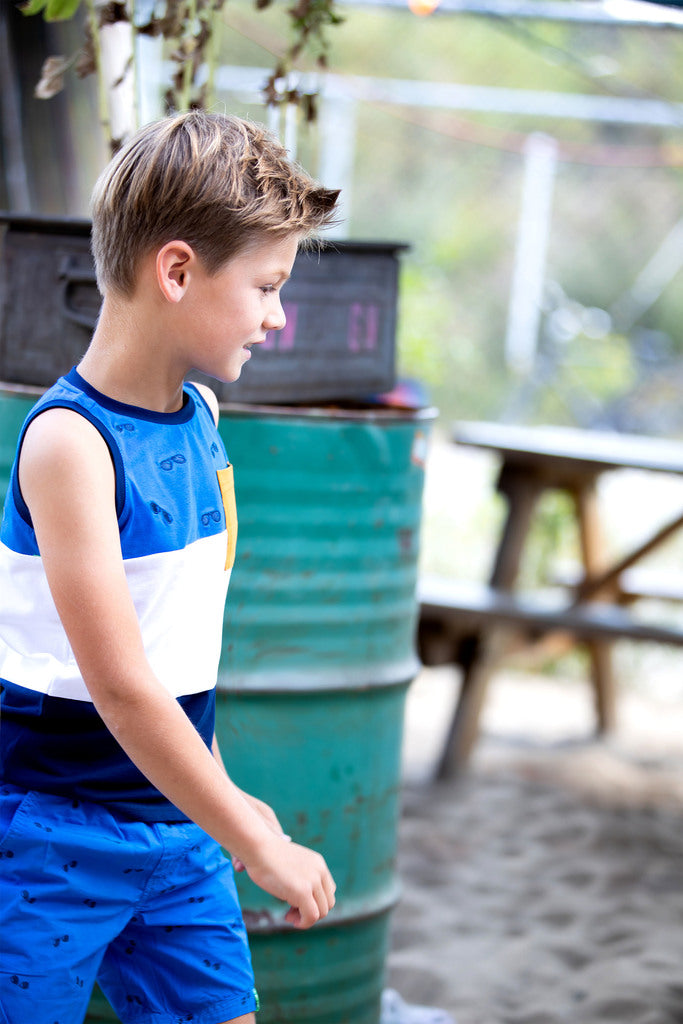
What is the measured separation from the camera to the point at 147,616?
3.54 ft

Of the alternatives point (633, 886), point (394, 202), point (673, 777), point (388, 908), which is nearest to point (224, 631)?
point (388, 908)

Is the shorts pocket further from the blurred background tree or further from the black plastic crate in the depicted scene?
the blurred background tree

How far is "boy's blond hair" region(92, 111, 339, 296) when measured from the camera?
101 cm

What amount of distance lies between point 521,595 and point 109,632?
307 centimetres

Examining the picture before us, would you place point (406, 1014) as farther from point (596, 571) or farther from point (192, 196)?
point (596, 571)

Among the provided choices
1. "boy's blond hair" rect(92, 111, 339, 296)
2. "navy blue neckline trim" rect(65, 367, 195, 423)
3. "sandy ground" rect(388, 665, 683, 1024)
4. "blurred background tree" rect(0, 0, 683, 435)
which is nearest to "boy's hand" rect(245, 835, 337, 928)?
"navy blue neckline trim" rect(65, 367, 195, 423)

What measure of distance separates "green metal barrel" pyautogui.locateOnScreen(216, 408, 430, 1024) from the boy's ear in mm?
647

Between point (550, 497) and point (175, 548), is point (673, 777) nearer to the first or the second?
point (550, 497)

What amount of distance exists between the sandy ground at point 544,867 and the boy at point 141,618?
130cm

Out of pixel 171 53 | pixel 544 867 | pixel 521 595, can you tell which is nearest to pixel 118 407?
pixel 171 53

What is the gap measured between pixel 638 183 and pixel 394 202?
127 inches

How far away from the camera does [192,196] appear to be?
3.29 ft

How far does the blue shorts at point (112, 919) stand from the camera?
1.07 metres

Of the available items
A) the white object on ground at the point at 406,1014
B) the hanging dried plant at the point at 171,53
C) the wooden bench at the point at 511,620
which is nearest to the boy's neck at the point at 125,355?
the hanging dried plant at the point at 171,53
